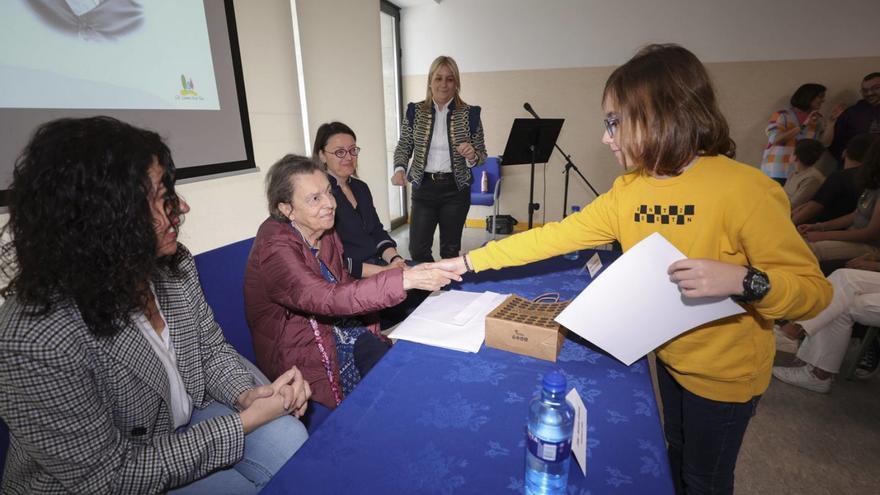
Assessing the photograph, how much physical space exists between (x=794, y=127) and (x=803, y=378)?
12.1ft

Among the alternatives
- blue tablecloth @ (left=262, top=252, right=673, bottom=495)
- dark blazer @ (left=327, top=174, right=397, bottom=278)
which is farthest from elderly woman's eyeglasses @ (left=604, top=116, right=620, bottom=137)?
dark blazer @ (left=327, top=174, right=397, bottom=278)

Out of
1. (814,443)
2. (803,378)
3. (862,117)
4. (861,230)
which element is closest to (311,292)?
(814,443)

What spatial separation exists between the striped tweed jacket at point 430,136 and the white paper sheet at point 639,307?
Answer: 2.40 meters

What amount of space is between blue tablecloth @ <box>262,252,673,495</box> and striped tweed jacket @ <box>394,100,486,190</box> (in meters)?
2.31

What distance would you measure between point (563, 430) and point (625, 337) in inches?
18.5

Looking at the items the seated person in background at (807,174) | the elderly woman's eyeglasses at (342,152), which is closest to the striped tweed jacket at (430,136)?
the elderly woman's eyeglasses at (342,152)

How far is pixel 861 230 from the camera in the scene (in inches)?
109

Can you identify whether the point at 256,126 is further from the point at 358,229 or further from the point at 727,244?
the point at 727,244

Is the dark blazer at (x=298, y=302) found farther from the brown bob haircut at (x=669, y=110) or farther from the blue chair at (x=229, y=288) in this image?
the brown bob haircut at (x=669, y=110)

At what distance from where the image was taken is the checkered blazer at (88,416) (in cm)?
79

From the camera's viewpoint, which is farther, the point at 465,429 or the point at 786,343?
the point at 786,343

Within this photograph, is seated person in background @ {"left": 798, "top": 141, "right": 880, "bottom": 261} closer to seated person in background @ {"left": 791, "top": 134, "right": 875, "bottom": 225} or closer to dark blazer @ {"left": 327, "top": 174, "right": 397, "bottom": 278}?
seated person in background @ {"left": 791, "top": 134, "right": 875, "bottom": 225}

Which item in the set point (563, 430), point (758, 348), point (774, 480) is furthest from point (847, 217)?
point (563, 430)

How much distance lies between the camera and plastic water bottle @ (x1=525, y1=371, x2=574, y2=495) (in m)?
0.69
